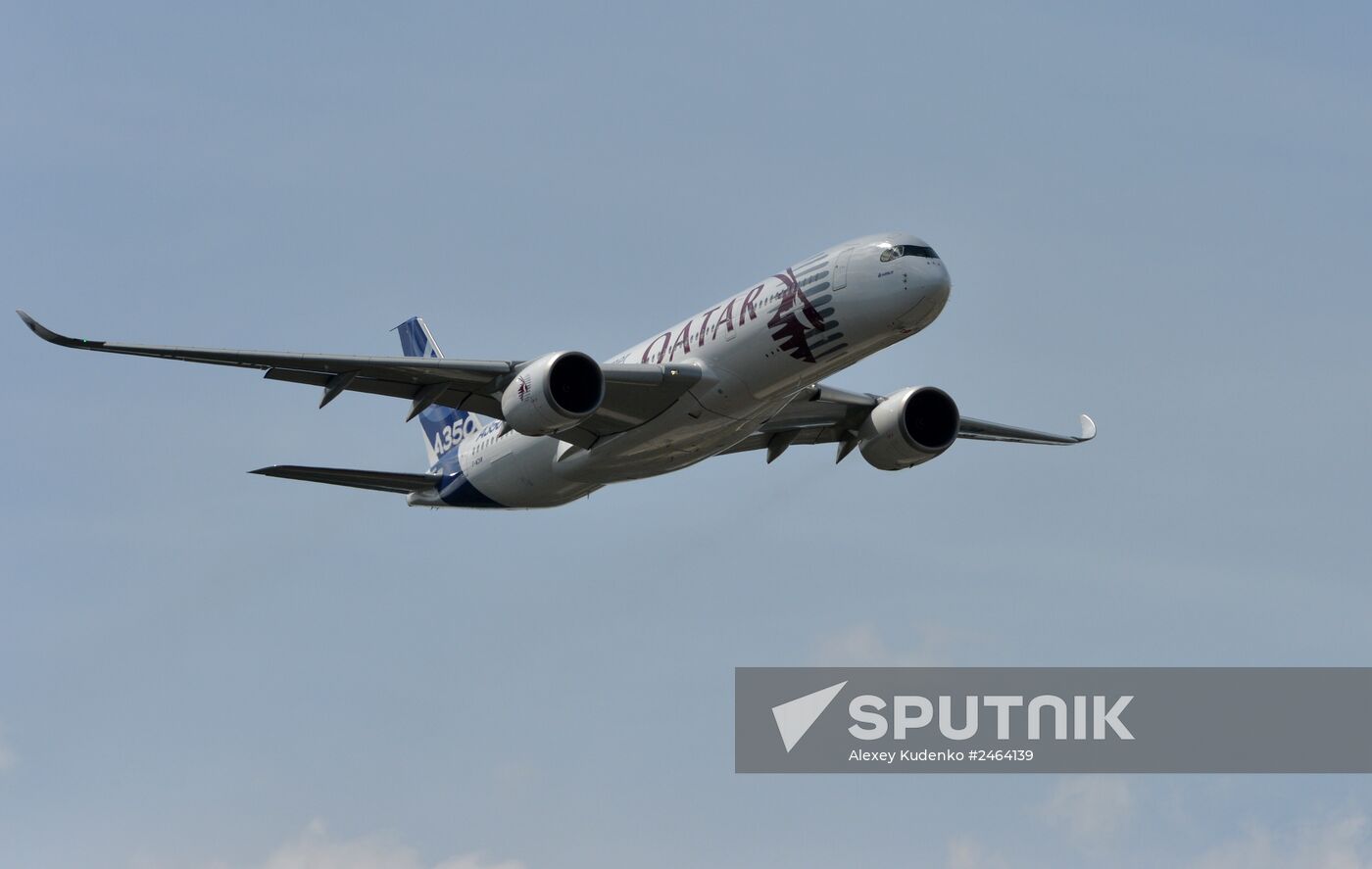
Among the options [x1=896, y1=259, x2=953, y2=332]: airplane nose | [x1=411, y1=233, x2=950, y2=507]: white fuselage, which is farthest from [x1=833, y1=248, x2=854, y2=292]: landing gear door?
[x1=896, y1=259, x2=953, y2=332]: airplane nose

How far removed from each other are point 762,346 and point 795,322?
0.94 m

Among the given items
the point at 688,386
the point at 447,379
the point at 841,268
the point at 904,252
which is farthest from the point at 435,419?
the point at 904,252

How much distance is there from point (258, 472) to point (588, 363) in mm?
9237

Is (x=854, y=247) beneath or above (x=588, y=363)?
above

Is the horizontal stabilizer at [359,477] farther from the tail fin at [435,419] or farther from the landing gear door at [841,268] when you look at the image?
the landing gear door at [841,268]

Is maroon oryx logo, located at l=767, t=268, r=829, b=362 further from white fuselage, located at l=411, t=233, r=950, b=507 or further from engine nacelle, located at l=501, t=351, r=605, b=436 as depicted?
engine nacelle, located at l=501, t=351, r=605, b=436

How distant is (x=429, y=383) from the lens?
143ft

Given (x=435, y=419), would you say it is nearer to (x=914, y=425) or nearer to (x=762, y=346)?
(x=914, y=425)

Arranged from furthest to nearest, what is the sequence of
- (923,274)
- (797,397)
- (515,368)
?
(797,397), (515,368), (923,274)

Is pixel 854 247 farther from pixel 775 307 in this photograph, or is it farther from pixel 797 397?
pixel 797 397

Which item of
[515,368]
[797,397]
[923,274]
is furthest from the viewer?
[797,397]

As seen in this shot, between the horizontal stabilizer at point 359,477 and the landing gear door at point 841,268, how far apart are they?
46.8 ft

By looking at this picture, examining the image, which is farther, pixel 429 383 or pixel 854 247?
pixel 429 383

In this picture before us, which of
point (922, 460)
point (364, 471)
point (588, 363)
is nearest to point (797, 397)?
point (922, 460)
